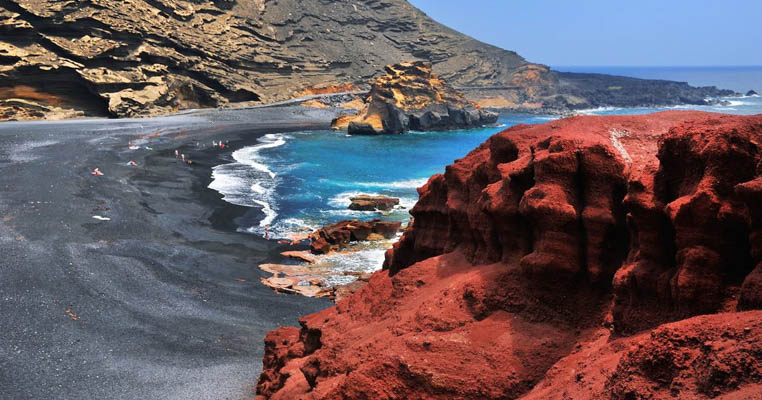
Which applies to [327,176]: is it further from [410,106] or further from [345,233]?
[410,106]

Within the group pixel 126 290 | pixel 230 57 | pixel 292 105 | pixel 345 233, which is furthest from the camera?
pixel 292 105

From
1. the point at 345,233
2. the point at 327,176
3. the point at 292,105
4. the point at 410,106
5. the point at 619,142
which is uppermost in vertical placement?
the point at 619,142

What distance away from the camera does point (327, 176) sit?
48.3m

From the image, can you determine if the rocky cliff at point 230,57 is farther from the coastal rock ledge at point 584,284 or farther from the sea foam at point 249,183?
the coastal rock ledge at point 584,284

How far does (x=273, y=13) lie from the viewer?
12169 centimetres

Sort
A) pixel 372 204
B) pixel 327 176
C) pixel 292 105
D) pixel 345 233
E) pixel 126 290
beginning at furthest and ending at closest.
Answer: pixel 292 105
pixel 327 176
pixel 372 204
pixel 345 233
pixel 126 290

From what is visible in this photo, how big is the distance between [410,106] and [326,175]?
136ft

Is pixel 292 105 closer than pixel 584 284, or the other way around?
pixel 584 284

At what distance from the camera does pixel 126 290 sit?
18.3 m

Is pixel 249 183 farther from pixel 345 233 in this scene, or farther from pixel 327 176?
pixel 345 233

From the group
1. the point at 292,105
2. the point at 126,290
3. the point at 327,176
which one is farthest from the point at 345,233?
the point at 292,105

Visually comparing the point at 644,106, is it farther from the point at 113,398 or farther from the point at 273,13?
the point at 113,398

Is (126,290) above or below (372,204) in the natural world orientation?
above

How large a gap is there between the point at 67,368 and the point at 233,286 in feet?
23.6
